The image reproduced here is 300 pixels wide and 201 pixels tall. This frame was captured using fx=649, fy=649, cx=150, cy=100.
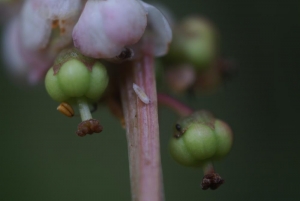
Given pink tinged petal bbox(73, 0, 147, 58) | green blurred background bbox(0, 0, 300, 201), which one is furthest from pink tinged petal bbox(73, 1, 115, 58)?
green blurred background bbox(0, 0, 300, 201)

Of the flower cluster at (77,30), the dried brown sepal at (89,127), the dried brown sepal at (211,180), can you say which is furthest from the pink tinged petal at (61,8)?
the dried brown sepal at (211,180)

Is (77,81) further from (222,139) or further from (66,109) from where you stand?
(222,139)

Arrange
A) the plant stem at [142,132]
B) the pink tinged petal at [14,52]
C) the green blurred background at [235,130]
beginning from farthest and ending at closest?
1. the green blurred background at [235,130]
2. the pink tinged petal at [14,52]
3. the plant stem at [142,132]

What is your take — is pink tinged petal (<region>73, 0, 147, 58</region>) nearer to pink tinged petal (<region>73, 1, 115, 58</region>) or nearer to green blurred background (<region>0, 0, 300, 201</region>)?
pink tinged petal (<region>73, 1, 115, 58</region>)

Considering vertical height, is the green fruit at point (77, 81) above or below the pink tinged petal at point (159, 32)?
below

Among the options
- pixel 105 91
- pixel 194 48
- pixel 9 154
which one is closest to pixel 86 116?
pixel 105 91

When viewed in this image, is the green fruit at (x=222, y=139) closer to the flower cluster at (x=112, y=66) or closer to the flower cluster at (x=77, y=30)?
the flower cluster at (x=112, y=66)

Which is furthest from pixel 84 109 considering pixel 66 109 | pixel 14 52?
pixel 14 52
